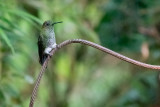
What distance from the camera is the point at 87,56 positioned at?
2.72 meters

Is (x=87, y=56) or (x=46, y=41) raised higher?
(x=87, y=56)

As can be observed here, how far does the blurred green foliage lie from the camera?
5.34ft

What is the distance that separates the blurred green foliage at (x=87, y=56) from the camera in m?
1.63

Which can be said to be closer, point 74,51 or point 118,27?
point 118,27

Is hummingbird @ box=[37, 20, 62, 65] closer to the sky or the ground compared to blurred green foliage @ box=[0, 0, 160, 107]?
closer to the ground

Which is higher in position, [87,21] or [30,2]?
[87,21]

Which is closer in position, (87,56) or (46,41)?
(46,41)

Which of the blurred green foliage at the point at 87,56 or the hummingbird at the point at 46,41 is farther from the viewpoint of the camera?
the blurred green foliage at the point at 87,56

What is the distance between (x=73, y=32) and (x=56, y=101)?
16.5 inches

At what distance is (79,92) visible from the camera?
9.49 ft

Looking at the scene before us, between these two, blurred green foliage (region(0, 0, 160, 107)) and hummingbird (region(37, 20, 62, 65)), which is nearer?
hummingbird (region(37, 20, 62, 65))

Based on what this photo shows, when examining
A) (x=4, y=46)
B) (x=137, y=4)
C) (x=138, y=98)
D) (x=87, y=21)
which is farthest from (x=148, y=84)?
(x=4, y=46)

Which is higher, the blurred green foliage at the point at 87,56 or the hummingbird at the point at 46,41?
the blurred green foliage at the point at 87,56

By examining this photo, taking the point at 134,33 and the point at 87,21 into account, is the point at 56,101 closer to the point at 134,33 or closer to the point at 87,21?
the point at 87,21
